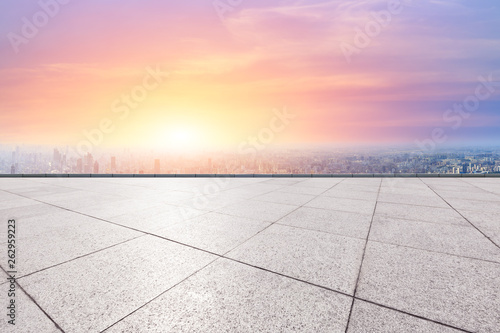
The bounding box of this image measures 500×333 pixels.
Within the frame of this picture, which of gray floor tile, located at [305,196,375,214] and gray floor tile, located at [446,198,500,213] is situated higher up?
gray floor tile, located at [446,198,500,213]

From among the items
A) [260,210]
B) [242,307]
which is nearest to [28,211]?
[260,210]

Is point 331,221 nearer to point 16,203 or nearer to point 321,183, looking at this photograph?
point 321,183

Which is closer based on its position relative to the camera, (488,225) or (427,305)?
(427,305)

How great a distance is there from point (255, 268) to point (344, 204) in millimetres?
4297

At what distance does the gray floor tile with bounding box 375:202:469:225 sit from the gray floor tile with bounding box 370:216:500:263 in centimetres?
36

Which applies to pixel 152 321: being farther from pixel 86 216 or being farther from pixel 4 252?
pixel 86 216

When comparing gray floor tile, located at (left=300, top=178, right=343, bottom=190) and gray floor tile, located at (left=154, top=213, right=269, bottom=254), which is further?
gray floor tile, located at (left=300, top=178, right=343, bottom=190)

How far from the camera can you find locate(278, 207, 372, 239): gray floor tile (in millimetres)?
4578

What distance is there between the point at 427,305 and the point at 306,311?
123 cm

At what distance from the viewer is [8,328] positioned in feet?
6.92

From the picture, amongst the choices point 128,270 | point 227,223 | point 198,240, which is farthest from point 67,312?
point 227,223

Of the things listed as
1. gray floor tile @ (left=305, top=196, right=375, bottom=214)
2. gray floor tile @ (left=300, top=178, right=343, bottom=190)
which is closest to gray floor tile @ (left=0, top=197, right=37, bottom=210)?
gray floor tile @ (left=305, top=196, right=375, bottom=214)

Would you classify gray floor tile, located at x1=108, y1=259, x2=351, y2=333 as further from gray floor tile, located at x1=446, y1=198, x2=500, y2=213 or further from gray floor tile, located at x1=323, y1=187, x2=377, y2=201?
gray floor tile, located at x1=446, y1=198, x2=500, y2=213

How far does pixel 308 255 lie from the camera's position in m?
3.52
